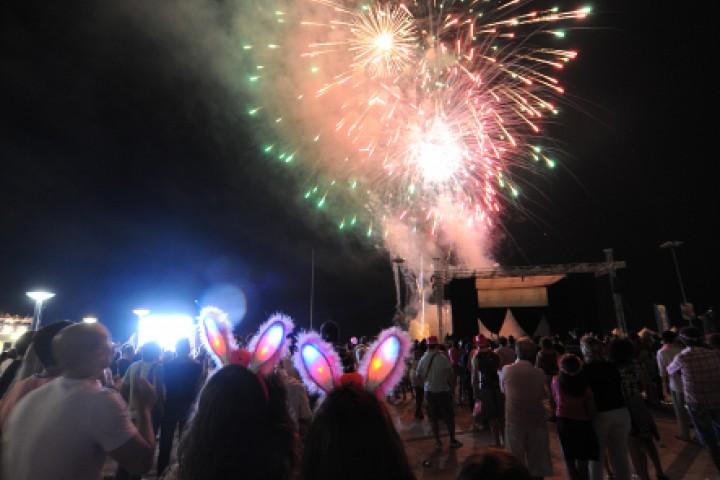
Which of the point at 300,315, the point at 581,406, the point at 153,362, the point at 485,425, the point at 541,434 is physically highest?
the point at 300,315

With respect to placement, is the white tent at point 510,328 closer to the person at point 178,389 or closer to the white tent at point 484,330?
the white tent at point 484,330

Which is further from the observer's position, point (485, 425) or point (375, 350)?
point (485, 425)

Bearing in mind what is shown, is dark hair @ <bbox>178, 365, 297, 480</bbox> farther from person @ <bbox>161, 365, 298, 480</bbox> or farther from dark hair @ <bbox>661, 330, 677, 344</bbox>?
dark hair @ <bbox>661, 330, 677, 344</bbox>

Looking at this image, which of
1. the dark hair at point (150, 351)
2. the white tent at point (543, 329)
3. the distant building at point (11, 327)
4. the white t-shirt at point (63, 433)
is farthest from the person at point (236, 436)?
the distant building at point (11, 327)

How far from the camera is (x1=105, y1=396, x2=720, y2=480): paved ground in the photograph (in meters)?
5.36

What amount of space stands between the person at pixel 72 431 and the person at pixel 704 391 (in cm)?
613

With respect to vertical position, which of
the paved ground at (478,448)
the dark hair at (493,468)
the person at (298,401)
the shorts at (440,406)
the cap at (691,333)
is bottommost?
the paved ground at (478,448)

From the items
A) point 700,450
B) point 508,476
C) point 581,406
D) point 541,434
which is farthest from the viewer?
point 700,450

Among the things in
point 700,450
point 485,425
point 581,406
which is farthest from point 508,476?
point 485,425

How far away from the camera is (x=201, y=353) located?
7.87 m

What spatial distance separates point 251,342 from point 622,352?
437cm

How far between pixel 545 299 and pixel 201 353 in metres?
22.7

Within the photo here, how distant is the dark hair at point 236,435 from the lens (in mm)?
1576

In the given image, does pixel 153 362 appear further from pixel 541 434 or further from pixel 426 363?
pixel 541 434
